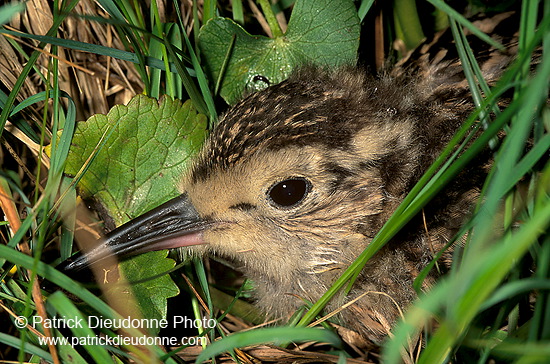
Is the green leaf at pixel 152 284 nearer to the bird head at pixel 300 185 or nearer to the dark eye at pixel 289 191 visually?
the bird head at pixel 300 185

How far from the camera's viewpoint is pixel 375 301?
2.32 metres

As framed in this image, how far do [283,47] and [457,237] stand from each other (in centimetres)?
131

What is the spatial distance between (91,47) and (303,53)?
36.4 inches

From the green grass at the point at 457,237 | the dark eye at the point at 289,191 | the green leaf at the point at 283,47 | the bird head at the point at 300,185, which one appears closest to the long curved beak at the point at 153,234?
the bird head at the point at 300,185

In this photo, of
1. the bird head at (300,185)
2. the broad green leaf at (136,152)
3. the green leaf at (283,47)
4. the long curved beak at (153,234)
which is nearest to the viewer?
the bird head at (300,185)

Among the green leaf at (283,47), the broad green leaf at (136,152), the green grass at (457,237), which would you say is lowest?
the green grass at (457,237)

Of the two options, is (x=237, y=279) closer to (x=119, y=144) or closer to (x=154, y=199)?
(x=154, y=199)

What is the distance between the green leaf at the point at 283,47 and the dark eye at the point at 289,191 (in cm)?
67

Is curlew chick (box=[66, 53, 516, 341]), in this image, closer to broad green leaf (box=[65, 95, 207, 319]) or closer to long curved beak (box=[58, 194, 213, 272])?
long curved beak (box=[58, 194, 213, 272])

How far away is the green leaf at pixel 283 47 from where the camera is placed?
104 inches

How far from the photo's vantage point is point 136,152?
257cm

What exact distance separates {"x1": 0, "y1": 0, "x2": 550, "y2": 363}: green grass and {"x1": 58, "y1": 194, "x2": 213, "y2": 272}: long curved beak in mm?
163

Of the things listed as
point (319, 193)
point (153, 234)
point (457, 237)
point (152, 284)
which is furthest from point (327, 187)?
point (152, 284)

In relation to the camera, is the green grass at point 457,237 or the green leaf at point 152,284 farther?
the green leaf at point 152,284
